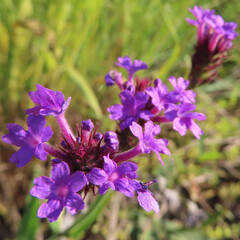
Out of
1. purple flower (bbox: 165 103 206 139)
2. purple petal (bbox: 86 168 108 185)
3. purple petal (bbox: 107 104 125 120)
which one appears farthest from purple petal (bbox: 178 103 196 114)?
A: purple petal (bbox: 86 168 108 185)

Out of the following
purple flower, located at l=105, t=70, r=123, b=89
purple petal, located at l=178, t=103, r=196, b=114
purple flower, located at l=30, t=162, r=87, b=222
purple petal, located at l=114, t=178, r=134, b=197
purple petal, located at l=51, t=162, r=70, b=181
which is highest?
purple petal, located at l=51, t=162, r=70, b=181

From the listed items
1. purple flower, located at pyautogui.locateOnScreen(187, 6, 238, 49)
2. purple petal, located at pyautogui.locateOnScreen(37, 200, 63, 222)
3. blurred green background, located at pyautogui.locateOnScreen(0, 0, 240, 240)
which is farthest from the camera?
blurred green background, located at pyautogui.locateOnScreen(0, 0, 240, 240)

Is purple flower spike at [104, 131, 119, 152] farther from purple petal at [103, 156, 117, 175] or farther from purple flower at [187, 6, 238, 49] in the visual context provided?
purple flower at [187, 6, 238, 49]

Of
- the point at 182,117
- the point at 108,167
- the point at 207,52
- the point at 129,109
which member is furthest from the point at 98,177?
the point at 207,52

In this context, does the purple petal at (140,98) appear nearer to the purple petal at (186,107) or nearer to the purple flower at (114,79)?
the purple petal at (186,107)

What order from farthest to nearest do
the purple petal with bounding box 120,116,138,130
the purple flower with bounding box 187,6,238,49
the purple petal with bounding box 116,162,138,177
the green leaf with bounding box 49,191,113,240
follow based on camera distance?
the purple flower with bounding box 187,6,238,49 < the green leaf with bounding box 49,191,113,240 < the purple petal with bounding box 120,116,138,130 < the purple petal with bounding box 116,162,138,177

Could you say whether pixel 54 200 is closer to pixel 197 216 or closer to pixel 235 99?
pixel 197 216

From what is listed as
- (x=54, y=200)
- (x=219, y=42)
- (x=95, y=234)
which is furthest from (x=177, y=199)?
(x=54, y=200)
